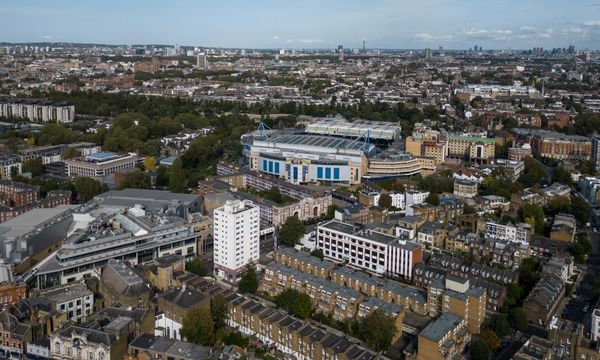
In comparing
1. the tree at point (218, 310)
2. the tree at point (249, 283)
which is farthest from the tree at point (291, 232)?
the tree at point (218, 310)

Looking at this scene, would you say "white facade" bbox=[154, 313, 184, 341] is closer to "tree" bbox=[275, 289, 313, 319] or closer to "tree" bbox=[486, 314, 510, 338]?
"tree" bbox=[275, 289, 313, 319]

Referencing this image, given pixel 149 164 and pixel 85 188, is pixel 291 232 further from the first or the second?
pixel 149 164

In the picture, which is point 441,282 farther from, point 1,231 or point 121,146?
point 121,146

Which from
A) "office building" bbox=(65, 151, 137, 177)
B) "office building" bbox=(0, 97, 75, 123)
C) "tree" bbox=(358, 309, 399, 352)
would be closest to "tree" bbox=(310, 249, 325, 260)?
"tree" bbox=(358, 309, 399, 352)

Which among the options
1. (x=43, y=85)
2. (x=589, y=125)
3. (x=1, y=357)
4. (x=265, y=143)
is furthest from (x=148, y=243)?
(x=43, y=85)

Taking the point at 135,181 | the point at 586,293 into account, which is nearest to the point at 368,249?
the point at 586,293
